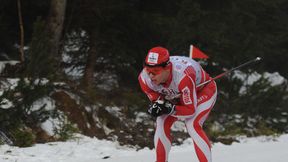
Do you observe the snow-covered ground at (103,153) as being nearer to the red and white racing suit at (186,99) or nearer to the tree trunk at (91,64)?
the red and white racing suit at (186,99)

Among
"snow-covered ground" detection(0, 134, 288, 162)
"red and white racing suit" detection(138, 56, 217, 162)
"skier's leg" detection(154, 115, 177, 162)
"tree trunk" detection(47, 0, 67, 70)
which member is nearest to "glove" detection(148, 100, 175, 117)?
"red and white racing suit" detection(138, 56, 217, 162)

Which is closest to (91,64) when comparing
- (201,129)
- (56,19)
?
(56,19)

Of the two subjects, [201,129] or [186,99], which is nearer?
[186,99]

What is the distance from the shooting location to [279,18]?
18109 mm

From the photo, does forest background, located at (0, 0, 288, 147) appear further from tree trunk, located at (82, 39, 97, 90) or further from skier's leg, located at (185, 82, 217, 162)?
skier's leg, located at (185, 82, 217, 162)

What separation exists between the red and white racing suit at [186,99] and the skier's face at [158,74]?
11cm

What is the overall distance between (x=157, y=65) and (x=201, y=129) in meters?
0.86

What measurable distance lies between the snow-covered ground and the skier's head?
2.68 m

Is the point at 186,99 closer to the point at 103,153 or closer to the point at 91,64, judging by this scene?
the point at 103,153

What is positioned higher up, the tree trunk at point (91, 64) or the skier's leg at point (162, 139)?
the tree trunk at point (91, 64)

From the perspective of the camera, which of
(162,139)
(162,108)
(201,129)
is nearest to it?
(162,108)

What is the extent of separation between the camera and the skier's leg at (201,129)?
5.66m

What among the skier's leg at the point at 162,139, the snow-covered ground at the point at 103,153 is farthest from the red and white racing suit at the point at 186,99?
the snow-covered ground at the point at 103,153

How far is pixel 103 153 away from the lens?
9156 mm
